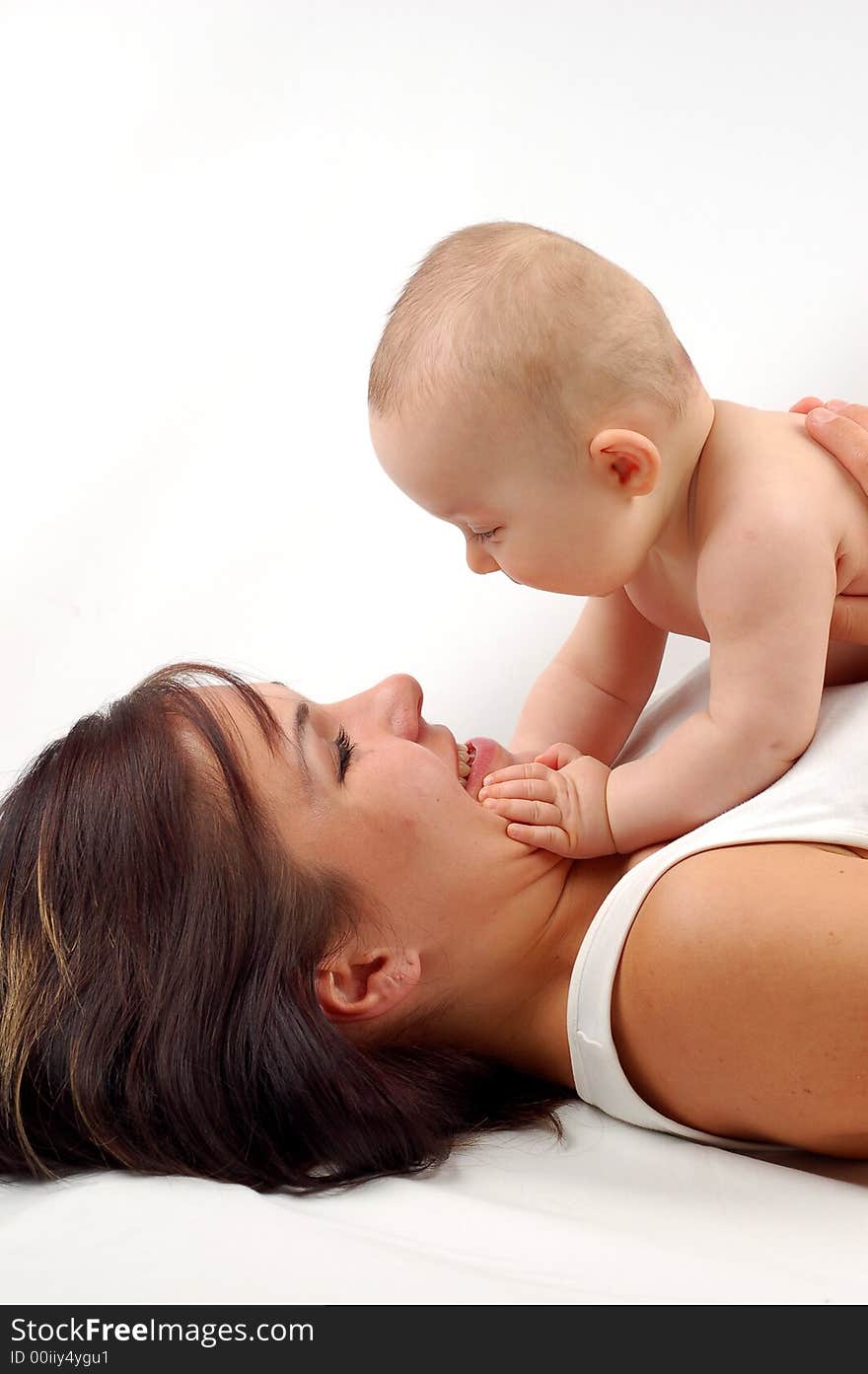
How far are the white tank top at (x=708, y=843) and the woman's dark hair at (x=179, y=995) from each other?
0.20 m

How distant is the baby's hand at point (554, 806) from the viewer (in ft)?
6.00

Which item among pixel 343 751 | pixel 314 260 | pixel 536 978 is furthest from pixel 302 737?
pixel 314 260

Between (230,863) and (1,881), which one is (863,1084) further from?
(1,881)

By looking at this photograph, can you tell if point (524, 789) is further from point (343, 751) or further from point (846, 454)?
point (846, 454)

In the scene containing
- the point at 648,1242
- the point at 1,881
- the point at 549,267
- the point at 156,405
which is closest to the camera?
the point at 648,1242

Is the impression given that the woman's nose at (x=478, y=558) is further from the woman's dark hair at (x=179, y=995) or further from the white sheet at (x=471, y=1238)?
the white sheet at (x=471, y=1238)

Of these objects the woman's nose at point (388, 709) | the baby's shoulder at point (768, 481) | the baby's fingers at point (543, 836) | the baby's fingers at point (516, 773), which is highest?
the baby's shoulder at point (768, 481)

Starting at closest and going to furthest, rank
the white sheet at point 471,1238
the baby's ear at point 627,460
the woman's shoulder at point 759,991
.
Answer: the white sheet at point 471,1238 < the woman's shoulder at point 759,991 < the baby's ear at point 627,460

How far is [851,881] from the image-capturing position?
5.15 ft

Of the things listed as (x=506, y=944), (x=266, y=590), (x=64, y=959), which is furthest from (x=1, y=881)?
(x=266, y=590)

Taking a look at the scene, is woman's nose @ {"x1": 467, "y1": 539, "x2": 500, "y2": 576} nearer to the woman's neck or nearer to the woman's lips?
the woman's lips

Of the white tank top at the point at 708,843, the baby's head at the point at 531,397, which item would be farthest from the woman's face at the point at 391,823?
the baby's head at the point at 531,397

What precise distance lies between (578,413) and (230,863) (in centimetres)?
62

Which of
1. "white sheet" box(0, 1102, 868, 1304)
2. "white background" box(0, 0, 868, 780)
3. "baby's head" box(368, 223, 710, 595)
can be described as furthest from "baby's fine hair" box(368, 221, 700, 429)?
"white background" box(0, 0, 868, 780)
